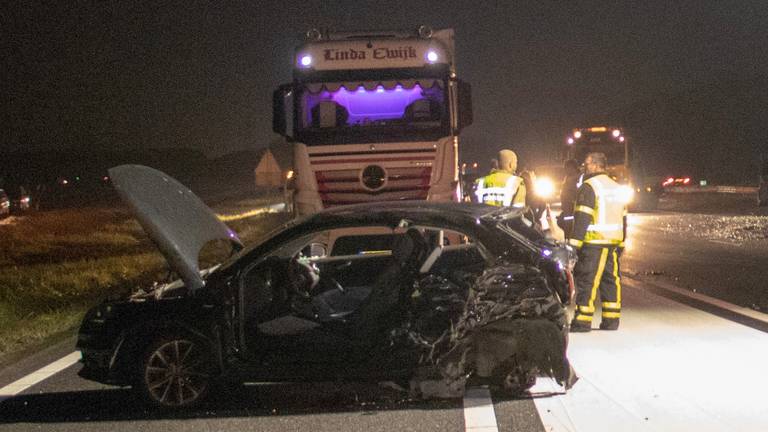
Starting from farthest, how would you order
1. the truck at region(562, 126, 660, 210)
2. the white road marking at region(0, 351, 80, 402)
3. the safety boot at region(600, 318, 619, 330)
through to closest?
the truck at region(562, 126, 660, 210) → the safety boot at region(600, 318, 619, 330) → the white road marking at region(0, 351, 80, 402)

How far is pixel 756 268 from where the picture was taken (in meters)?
13.7

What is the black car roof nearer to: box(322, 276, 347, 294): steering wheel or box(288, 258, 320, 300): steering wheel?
box(288, 258, 320, 300): steering wheel

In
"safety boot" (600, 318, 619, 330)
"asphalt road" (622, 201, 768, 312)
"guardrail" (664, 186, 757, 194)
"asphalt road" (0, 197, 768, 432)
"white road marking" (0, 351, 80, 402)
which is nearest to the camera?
"asphalt road" (0, 197, 768, 432)

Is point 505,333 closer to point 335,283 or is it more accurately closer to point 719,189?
point 335,283

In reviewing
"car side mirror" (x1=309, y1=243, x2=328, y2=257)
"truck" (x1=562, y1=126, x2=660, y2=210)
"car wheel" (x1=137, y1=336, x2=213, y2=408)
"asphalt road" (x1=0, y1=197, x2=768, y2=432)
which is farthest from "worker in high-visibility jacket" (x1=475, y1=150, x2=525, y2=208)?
"truck" (x1=562, y1=126, x2=660, y2=210)

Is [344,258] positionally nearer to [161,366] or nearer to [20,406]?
[161,366]

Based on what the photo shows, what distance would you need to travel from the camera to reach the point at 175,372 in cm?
627

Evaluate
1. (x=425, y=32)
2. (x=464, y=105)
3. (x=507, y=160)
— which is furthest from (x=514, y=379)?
(x=425, y=32)

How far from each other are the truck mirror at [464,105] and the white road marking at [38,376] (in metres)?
6.18

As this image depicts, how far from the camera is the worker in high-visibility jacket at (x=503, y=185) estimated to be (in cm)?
1082

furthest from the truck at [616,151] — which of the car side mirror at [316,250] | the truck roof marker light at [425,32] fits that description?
the car side mirror at [316,250]

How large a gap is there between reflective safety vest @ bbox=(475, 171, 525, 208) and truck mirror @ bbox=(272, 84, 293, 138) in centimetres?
294

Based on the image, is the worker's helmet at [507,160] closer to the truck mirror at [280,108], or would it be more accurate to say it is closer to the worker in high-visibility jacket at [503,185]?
the worker in high-visibility jacket at [503,185]

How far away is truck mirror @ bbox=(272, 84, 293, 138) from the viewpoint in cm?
1205
